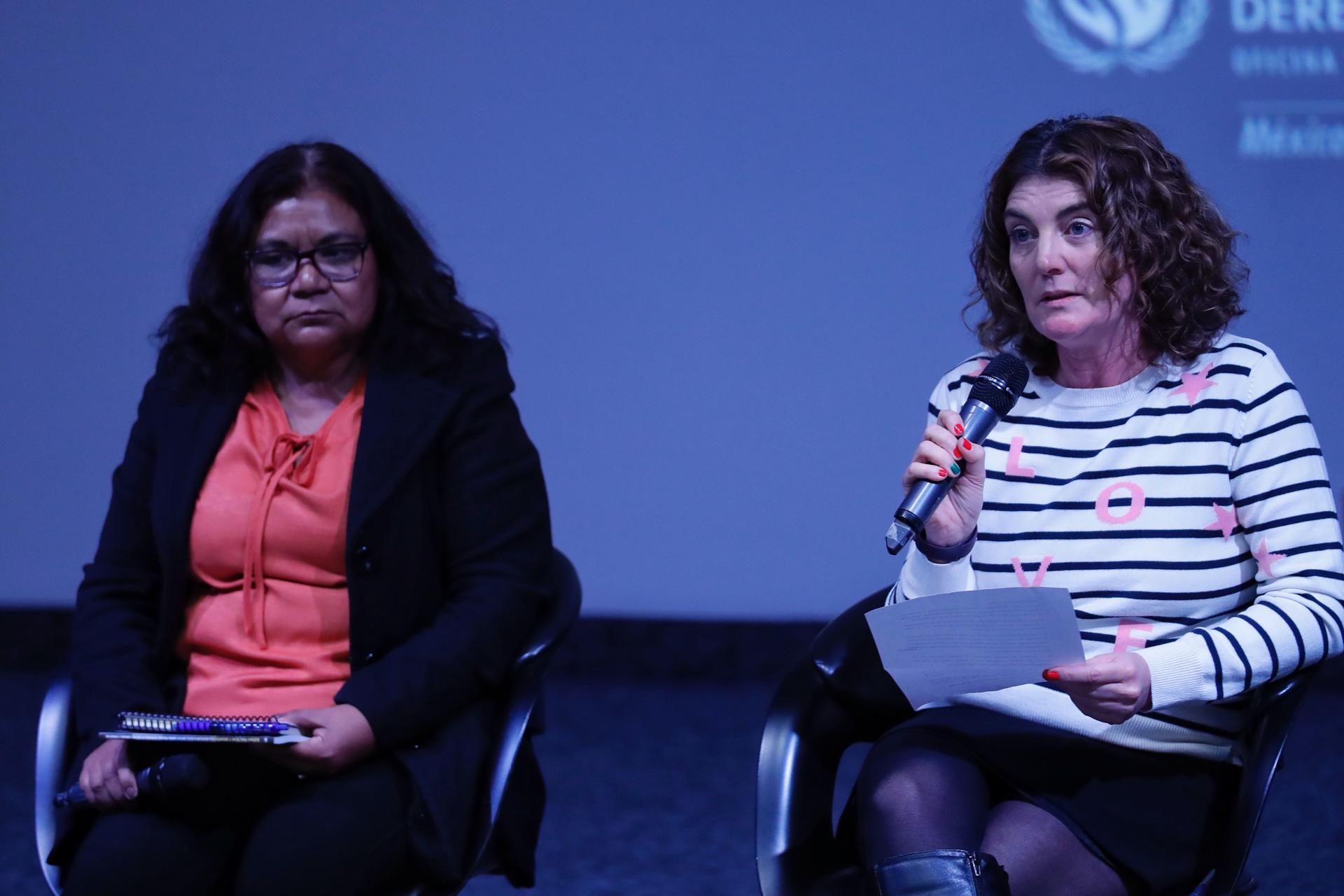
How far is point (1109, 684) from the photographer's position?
139 centimetres

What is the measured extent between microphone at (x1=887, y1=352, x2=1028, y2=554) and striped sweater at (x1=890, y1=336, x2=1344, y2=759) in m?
0.11

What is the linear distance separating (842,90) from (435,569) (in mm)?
2588

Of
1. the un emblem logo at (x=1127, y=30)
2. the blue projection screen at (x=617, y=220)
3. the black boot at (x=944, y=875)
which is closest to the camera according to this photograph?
the black boot at (x=944, y=875)

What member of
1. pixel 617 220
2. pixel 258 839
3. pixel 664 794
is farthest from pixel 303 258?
pixel 617 220

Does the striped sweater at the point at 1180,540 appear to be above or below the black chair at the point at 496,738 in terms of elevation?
above

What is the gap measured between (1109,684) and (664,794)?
1.98 metres

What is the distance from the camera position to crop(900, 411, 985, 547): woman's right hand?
146cm

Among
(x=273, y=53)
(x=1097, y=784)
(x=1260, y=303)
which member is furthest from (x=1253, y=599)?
(x=273, y=53)

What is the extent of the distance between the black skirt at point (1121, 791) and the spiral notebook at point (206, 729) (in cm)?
75

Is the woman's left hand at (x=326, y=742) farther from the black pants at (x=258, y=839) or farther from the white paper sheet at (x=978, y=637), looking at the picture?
the white paper sheet at (x=978, y=637)

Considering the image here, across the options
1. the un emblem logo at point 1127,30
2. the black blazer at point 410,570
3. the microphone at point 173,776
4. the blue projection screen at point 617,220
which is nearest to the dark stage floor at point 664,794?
the blue projection screen at point 617,220

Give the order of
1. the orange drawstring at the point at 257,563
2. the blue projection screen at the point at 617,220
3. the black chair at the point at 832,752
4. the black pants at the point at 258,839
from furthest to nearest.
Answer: the blue projection screen at the point at 617,220 < the orange drawstring at the point at 257,563 < the black pants at the point at 258,839 < the black chair at the point at 832,752

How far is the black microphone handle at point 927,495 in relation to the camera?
139 centimetres

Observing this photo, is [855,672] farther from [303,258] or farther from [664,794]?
[664,794]
